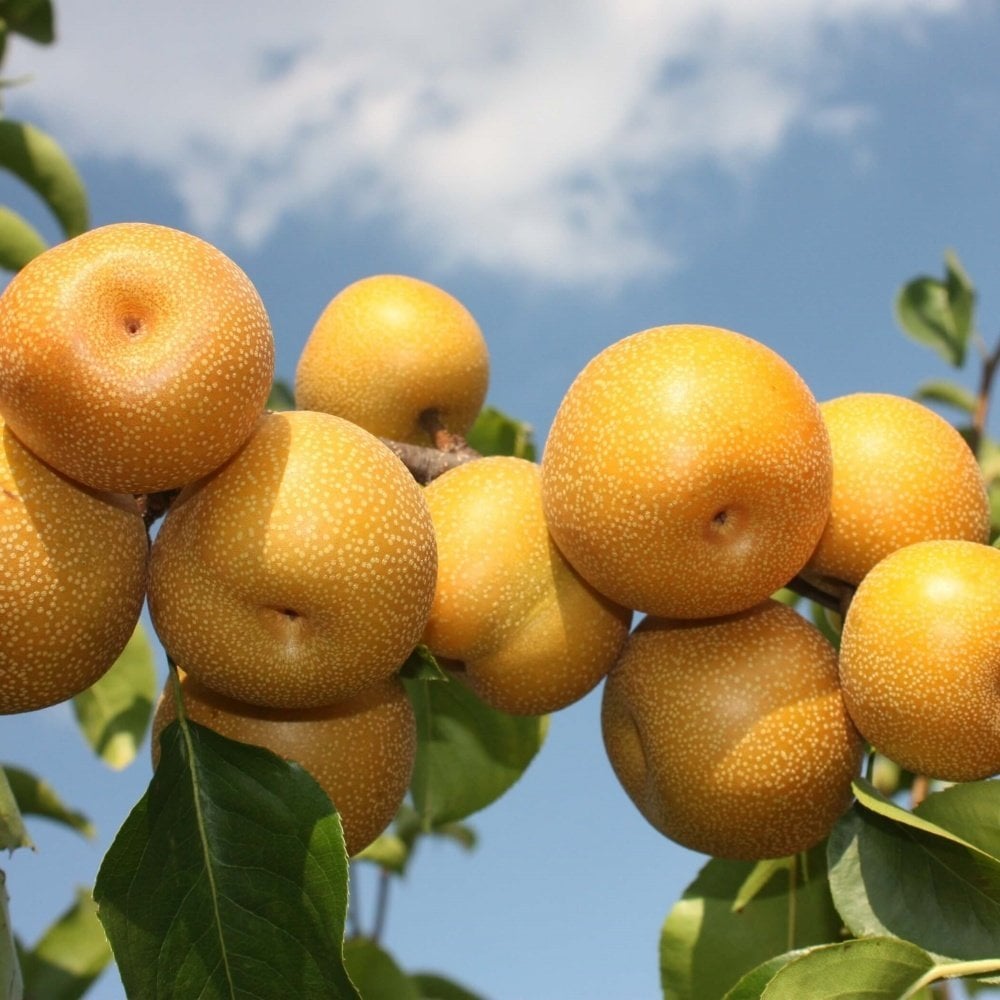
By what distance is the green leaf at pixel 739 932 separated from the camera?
2.61m

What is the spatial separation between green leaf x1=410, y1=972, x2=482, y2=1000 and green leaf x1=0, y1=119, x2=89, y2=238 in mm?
2760

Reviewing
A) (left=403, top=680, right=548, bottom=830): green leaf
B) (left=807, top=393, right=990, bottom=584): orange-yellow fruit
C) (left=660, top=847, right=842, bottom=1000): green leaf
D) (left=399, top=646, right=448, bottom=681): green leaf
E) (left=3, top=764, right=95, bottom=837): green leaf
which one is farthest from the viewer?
(left=3, top=764, right=95, bottom=837): green leaf

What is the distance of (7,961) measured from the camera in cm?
195

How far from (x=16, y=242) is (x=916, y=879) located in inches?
121

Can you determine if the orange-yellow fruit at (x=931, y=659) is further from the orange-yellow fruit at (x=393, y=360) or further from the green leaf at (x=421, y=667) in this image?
the orange-yellow fruit at (x=393, y=360)

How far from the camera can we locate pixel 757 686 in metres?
2.10

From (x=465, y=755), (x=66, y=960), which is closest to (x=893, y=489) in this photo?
(x=465, y=755)

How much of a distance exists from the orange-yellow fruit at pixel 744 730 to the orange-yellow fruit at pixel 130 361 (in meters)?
0.87

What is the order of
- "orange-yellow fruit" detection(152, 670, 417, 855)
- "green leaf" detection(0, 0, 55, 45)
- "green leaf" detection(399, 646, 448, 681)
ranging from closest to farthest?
"green leaf" detection(399, 646, 448, 681) < "orange-yellow fruit" detection(152, 670, 417, 855) < "green leaf" detection(0, 0, 55, 45)

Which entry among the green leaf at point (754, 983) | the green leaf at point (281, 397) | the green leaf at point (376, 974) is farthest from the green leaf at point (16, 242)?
the green leaf at point (754, 983)

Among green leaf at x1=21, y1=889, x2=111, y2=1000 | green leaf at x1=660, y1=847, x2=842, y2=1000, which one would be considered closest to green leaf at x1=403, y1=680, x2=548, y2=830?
green leaf at x1=660, y1=847, x2=842, y2=1000

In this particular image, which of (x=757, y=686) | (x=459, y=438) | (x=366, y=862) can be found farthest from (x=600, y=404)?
(x=366, y=862)

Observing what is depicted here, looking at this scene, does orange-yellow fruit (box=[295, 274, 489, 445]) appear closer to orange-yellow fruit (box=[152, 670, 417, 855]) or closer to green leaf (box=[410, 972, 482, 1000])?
orange-yellow fruit (box=[152, 670, 417, 855])

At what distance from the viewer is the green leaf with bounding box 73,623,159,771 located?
376 cm
